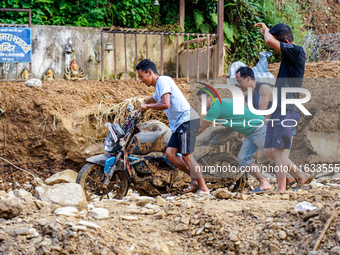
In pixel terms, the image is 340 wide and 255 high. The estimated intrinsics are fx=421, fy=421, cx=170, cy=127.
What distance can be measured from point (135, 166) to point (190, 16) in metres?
8.62

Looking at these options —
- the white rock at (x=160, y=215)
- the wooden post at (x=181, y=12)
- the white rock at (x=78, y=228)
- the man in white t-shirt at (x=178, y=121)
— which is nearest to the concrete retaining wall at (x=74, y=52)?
the wooden post at (x=181, y=12)

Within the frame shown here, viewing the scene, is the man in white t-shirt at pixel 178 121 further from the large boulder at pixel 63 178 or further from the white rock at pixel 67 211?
the large boulder at pixel 63 178

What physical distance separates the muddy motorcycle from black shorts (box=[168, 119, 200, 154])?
39cm

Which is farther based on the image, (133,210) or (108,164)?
(108,164)

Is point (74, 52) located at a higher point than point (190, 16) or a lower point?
lower

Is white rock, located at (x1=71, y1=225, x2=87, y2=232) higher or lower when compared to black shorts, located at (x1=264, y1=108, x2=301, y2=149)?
lower

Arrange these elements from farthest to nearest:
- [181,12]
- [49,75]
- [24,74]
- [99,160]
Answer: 1. [181,12]
2. [49,75]
3. [24,74]
4. [99,160]

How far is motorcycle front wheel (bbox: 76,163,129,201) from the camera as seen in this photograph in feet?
18.0

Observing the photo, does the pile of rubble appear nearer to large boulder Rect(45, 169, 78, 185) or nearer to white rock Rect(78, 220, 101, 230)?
white rock Rect(78, 220, 101, 230)

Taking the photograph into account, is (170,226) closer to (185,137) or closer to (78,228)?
(78,228)

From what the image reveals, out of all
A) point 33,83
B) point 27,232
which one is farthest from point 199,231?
point 33,83

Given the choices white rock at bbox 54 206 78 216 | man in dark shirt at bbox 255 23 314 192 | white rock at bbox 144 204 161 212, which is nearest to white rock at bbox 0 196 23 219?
white rock at bbox 54 206 78 216

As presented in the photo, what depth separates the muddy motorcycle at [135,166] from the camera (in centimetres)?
552

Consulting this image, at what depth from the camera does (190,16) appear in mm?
13227
